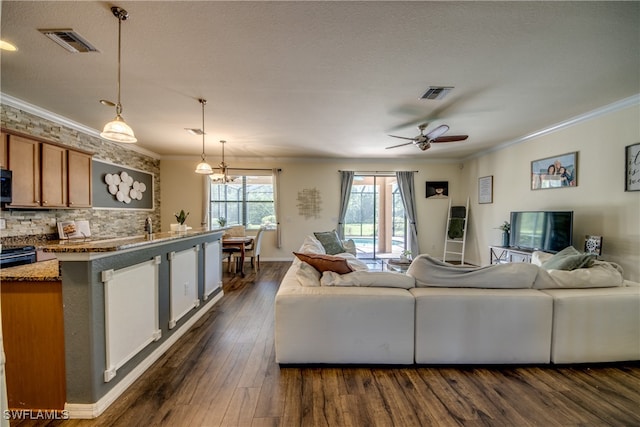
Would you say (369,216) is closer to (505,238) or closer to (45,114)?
(505,238)

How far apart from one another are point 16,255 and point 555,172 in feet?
23.6

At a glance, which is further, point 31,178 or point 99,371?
point 31,178

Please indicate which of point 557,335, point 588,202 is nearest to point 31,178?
point 557,335

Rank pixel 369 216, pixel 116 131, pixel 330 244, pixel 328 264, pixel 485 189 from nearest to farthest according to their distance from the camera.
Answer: pixel 116 131
pixel 328 264
pixel 330 244
pixel 485 189
pixel 369 216

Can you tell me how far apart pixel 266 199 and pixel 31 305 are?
5233 millimetres

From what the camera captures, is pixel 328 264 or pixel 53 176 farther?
pixel 53 176

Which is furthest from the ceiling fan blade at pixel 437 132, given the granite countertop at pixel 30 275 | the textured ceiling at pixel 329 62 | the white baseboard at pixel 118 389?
the granite countertop at pixel 30 275

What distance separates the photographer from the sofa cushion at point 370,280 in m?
2.35

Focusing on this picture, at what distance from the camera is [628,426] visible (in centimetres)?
167

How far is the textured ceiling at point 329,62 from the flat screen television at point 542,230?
1434mm

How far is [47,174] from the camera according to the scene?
3549 mm

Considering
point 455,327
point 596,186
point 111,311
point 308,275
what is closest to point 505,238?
point 596,186

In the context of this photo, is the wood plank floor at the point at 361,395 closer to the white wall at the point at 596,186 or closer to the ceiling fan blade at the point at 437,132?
the white wall at the point at 596,186

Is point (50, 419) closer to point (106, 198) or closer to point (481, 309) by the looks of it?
point (481, 309)
